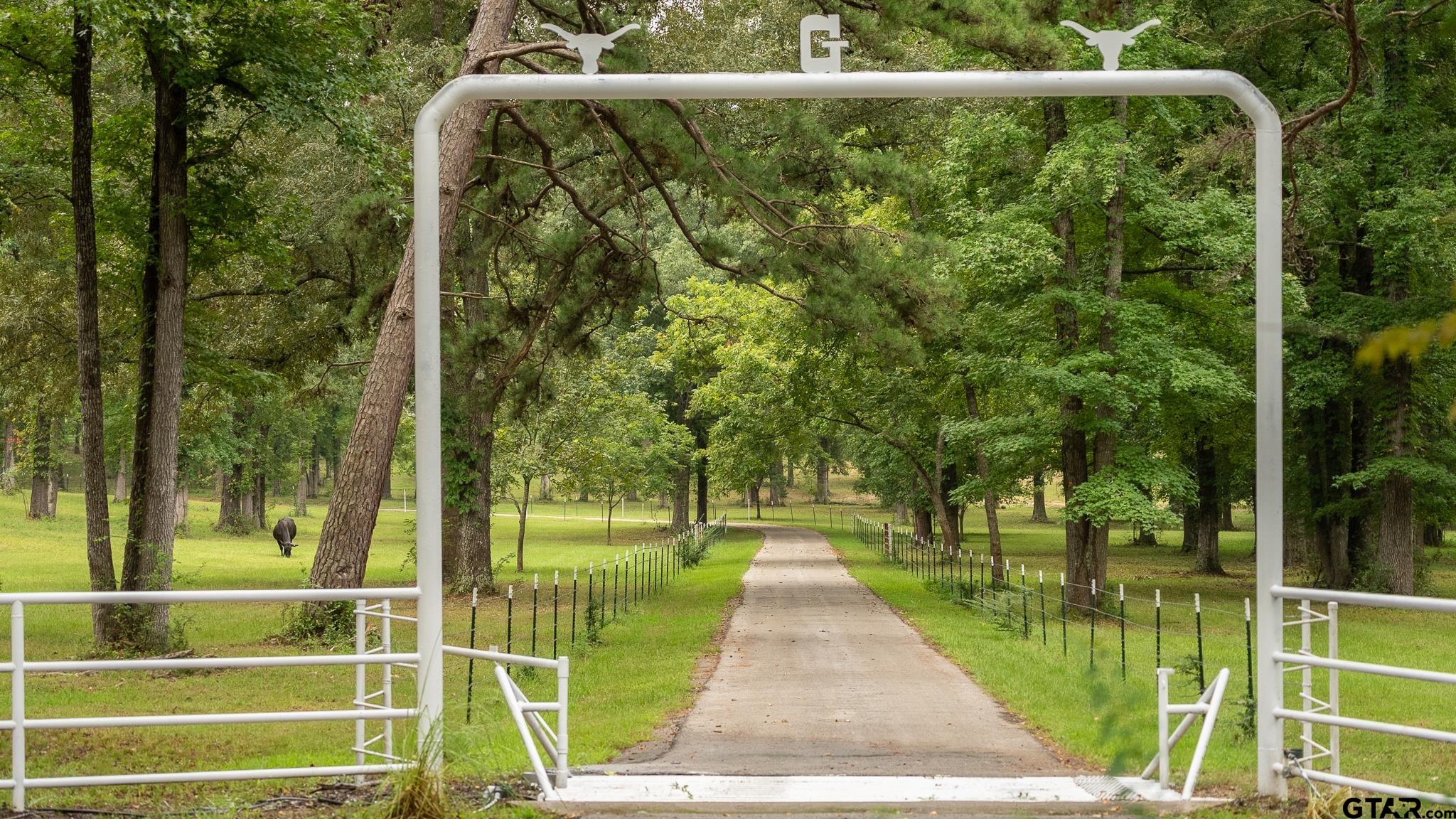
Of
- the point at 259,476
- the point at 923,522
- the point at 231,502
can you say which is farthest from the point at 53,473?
the point at 923,522

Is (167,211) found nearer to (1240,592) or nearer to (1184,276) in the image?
(1184,276)

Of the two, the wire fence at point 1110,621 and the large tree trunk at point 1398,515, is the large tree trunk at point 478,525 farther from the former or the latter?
the large tree trunk at point 1398,515

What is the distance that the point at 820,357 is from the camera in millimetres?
31188

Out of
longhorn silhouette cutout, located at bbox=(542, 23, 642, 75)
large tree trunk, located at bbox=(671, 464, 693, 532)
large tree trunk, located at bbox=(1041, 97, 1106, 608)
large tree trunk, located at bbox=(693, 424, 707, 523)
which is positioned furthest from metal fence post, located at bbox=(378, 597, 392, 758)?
large tree trunk, located at bbox=(693, 424, 707, 523)

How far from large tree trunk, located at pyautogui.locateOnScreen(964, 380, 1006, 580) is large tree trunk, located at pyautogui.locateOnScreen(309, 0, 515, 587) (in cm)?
1237

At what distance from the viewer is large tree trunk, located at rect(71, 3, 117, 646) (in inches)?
680

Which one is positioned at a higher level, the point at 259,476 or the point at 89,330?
the point at 89,330

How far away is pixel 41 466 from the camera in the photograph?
4822cm

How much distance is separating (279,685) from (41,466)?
125ft

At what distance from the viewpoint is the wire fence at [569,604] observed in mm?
17547

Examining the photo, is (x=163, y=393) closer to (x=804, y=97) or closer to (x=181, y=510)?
(x=804, y=97)

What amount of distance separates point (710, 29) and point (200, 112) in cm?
1124

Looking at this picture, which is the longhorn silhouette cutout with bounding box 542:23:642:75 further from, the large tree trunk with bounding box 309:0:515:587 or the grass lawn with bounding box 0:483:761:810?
the large tree trunk with bounding box 309:0:515:587

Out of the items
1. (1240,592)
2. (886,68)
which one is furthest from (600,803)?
(1240,592)
